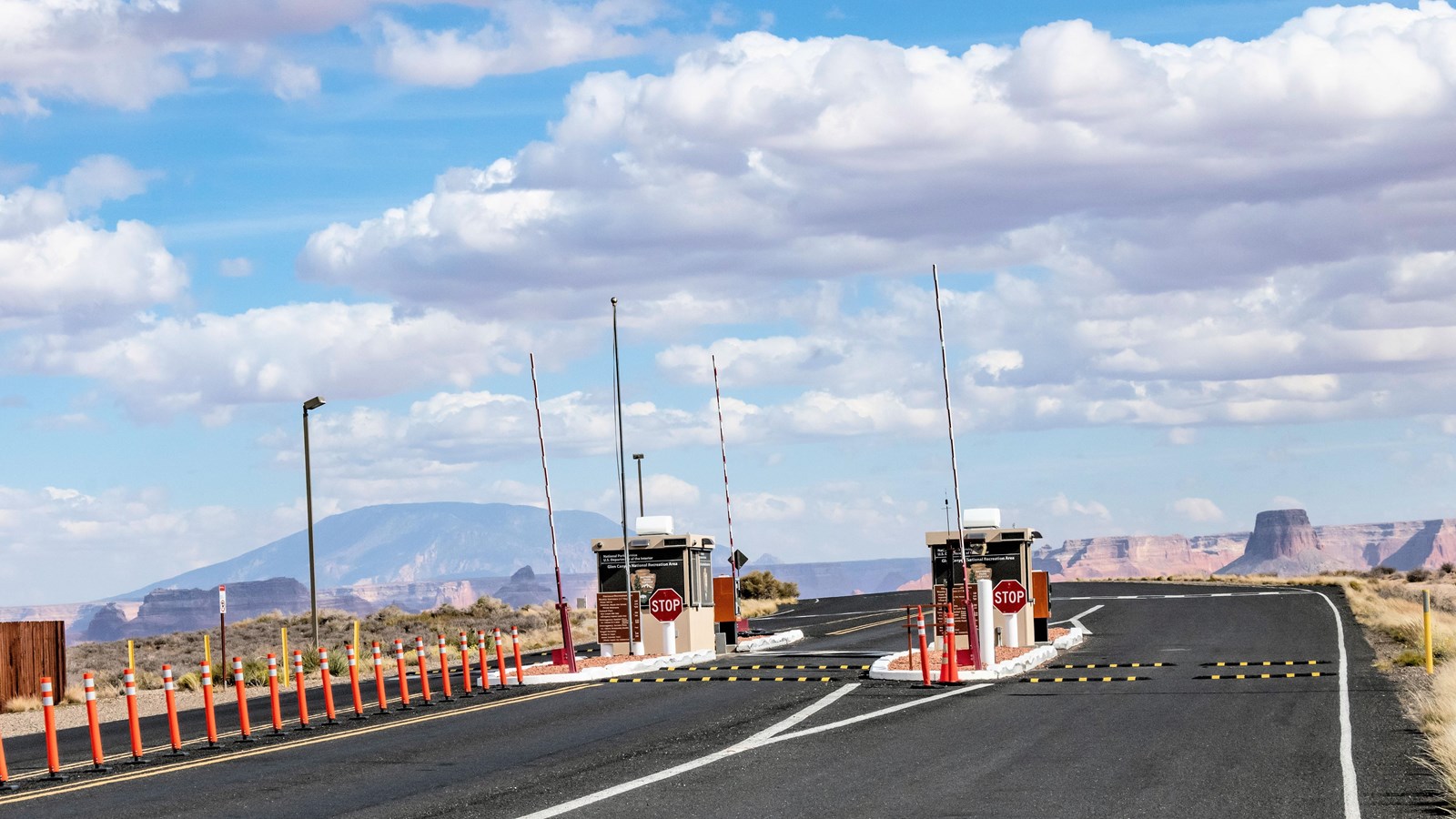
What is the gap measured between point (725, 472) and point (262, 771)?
76.9 ft

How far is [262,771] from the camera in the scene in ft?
54.6

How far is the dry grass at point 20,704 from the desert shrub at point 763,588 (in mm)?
50970

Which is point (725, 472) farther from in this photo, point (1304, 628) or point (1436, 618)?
point (1436, 618)

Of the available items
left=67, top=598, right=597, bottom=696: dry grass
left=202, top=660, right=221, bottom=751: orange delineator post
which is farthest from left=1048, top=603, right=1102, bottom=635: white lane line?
left=202, top=660, right=221, bottom=751: orange delineator post

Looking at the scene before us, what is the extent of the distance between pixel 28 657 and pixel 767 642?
→ 51.0 feet

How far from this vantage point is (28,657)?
34.7 meters

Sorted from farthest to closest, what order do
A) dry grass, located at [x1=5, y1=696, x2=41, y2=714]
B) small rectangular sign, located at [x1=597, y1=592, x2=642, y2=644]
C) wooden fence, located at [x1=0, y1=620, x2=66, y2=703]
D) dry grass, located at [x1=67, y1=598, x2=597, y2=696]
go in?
1. dry grass, located at [x1=67, y1=598, x2=597, y2=696]
2. wooden fence, located at [x1=0, y1=620, x2=66, y2=703]
3. dry grass, located at [x1=5, y1=696, x2=41, y2=714]
4. small rectangular sign, located at [x1=597, y1=592, x2=642, y2=644]

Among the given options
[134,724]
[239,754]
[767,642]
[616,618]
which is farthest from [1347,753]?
[767,642]

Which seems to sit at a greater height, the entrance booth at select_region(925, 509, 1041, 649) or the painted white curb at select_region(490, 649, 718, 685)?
the entrance booth at select_region(925, 509, 1041, 649)

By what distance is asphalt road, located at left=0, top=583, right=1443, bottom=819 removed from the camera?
13805 millimetres

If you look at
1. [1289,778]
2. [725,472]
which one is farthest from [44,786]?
[725,472]

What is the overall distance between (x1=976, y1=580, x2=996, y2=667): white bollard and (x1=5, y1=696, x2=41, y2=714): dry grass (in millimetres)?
18884

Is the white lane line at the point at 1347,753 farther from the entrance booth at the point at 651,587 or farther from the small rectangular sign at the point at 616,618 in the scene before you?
the small rectangular sign at the point at 616,618

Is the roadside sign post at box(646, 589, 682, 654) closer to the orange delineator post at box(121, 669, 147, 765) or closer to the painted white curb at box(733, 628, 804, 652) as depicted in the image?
the painted white curb at box(733, 628, 804, 652)
